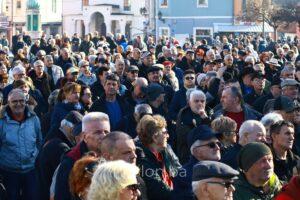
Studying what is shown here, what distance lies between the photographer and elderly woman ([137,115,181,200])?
719 cm

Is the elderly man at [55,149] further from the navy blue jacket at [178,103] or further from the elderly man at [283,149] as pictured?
the navy blue jacket at [178,103]

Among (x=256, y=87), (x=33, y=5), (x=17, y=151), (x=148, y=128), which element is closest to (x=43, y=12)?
(x=33, y=5)

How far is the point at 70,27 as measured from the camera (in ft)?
255

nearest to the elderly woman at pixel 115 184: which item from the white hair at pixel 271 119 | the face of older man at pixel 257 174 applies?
the face of older man at pixel 257 174

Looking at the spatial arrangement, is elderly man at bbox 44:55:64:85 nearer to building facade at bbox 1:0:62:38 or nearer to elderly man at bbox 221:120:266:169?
elderly man at bbox 221:120:266:169

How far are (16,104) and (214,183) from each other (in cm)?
463

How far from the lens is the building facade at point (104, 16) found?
241 feet

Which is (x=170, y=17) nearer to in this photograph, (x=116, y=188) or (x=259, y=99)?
(x=259, y=99)

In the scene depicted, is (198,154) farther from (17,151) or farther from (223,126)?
(17,151)

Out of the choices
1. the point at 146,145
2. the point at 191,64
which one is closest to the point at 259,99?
the point at 146,145

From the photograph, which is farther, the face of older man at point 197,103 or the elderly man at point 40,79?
the elderly man at point 40,79

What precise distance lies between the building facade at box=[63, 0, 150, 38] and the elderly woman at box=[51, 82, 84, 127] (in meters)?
60.3

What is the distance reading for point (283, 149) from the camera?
8.15 meters

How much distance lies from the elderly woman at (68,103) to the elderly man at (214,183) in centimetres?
481
